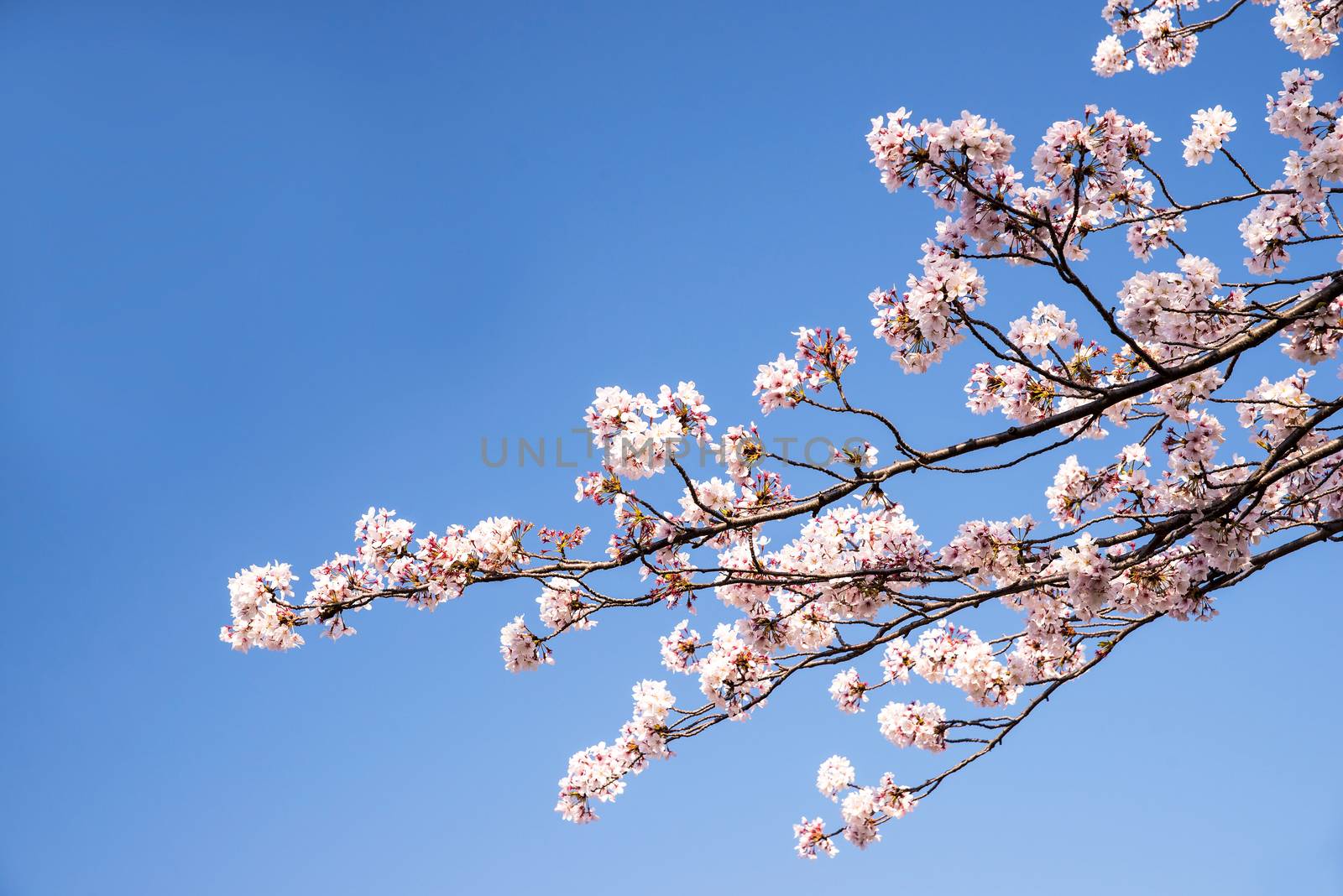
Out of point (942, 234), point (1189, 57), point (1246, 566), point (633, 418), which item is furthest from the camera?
point (1189, 57)

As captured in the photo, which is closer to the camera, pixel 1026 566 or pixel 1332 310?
pixel 1332 310

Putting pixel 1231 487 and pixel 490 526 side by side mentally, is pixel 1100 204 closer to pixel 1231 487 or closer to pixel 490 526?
pixel 1231 487

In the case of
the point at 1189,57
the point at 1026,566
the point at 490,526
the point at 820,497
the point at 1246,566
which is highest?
the point at 1189,57

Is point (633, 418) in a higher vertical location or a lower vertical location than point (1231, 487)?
higher

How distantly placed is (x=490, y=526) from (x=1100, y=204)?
187 inches

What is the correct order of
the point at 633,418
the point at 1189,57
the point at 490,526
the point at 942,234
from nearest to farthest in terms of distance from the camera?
the point at 942,234, the point at 633,418, the point at 490,526, the point at 1189,57

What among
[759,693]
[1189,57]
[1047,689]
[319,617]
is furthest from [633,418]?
Result: [1189,57]

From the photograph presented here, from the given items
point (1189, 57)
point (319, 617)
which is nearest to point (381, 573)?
point (319, 617)

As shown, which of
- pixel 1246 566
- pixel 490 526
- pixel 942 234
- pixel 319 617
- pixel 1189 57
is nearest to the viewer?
pixel 942 234

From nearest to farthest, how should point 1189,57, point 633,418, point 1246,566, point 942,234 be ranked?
point 942,234
point 633,418
point 1246,566
point 1189,57

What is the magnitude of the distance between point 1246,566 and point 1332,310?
1.61 metres

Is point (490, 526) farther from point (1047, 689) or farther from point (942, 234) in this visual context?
point (1047, 689)

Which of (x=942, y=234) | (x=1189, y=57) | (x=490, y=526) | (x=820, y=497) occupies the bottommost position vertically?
(x=820, y=497)

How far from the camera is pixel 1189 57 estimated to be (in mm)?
9203
